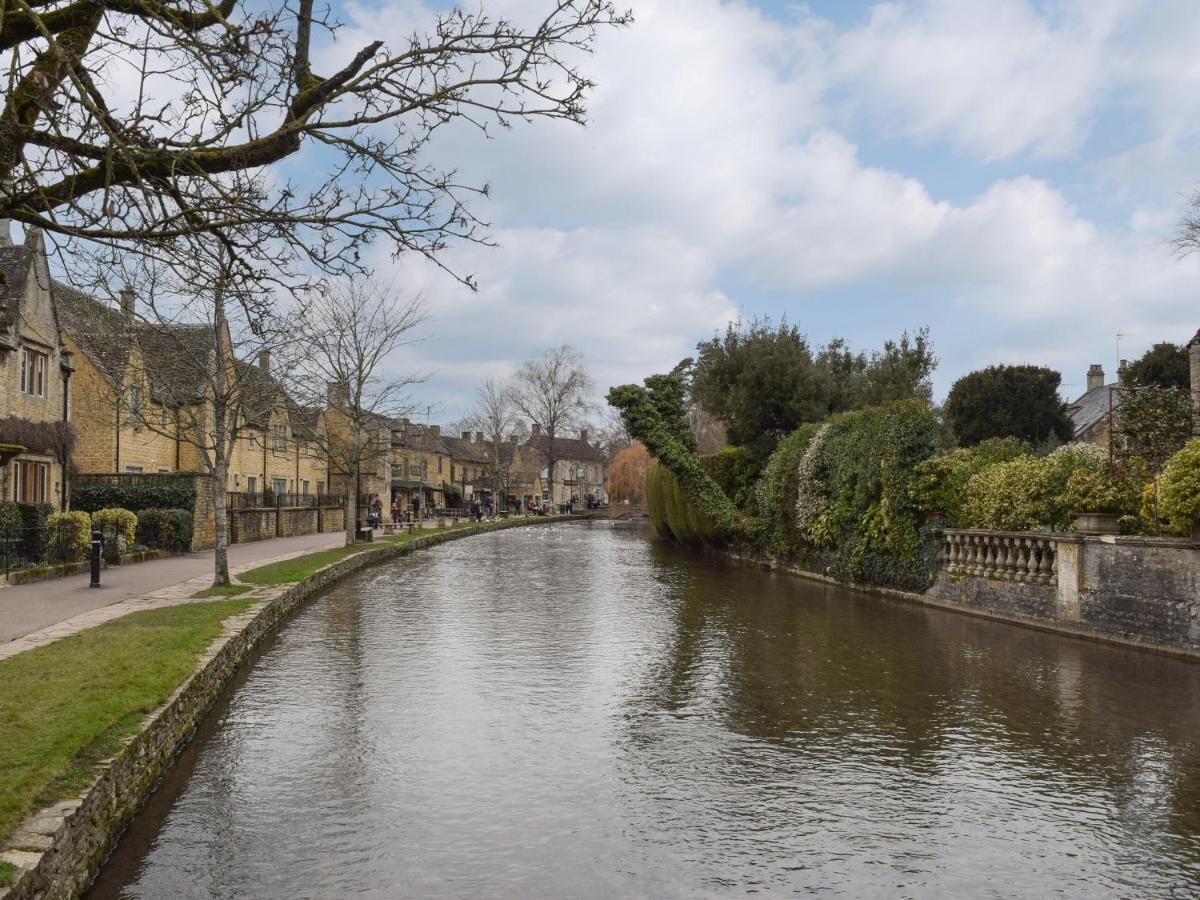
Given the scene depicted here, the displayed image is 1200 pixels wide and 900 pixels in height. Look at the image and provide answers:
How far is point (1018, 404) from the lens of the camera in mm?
49844

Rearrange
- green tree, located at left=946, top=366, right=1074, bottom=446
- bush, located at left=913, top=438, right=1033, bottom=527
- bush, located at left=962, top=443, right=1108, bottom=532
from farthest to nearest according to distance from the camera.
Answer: green tree, located at left=946, top=366, right=1074, bottom=446 → bush, located at left=913, top=438, right=1033, bottom=527 → bush, located at left=962, top=443, right=1108, bottom=532

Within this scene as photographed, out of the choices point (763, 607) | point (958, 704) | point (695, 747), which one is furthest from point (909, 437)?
point (695, 747)

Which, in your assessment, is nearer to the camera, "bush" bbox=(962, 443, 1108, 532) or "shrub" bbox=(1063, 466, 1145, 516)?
"shrub" bbox=(1063, 466, 1145, 516)

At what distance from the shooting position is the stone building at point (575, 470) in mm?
119875

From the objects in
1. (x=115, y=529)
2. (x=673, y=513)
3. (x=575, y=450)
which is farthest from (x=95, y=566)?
(x=575, y=450)

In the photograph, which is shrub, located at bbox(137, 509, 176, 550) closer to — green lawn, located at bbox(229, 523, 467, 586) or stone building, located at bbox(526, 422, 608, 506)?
green lawn, located at bbox(229, 523, 467, 586)

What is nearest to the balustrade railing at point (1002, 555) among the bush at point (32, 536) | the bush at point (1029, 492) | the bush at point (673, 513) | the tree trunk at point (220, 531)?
the bush at point (1029, 492)

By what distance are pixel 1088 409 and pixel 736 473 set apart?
1058 inches

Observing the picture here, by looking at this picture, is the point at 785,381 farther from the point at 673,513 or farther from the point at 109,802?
the point at 109,802

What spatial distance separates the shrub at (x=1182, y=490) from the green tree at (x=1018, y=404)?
38307mm

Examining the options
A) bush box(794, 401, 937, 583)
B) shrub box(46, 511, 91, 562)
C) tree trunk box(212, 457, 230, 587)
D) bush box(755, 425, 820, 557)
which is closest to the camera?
tree trunk box(212, 457, 230, 587)

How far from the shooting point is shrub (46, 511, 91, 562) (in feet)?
69.9

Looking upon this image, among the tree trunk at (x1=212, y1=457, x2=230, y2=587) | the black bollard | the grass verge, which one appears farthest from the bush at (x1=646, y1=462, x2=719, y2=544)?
the black bollard

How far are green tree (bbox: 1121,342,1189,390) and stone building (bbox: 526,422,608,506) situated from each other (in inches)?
2956
